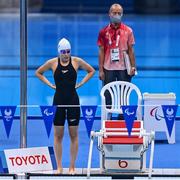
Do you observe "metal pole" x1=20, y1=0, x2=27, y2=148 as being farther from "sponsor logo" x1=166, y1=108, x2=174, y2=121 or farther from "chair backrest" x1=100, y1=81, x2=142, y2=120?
"sponsor logo" x1=166, y1=108, x2=174, y2=121

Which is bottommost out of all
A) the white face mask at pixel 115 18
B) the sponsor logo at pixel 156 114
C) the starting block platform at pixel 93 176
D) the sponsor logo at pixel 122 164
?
the starting block platform at pixel 93 176

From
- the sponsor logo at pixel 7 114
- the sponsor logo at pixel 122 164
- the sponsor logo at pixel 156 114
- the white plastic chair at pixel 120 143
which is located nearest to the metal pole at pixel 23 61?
the sponsor logo at pixel 7 114

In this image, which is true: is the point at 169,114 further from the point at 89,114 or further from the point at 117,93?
the point at 117,93

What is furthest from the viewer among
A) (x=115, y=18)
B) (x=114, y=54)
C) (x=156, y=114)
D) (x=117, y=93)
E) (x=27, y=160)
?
(x=156, y=114)

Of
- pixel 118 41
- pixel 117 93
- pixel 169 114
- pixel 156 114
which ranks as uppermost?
pixel 118 41

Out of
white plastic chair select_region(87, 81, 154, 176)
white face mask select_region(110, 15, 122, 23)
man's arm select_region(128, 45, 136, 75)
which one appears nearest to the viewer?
white plastic chair select_region(87, 81, 154, 176)

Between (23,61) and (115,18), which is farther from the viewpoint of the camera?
(115,18)

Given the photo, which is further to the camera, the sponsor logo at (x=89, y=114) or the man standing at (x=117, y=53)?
the man standing at (x=117, y=53)

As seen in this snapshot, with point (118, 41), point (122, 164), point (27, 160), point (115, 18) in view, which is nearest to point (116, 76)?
point (118, 41)

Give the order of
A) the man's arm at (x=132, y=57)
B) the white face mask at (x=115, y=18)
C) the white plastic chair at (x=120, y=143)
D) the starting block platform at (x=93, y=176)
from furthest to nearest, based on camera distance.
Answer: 1. the man's arm at (x=132, y=57)
2. the white face mask at (x=115, y=18)
3. the white plastic chair at (x=120, y=143)
4. the starting block platform at (x=93, y=176)

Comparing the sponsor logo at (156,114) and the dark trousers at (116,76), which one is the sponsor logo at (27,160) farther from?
the sponsor logo at (156,114)

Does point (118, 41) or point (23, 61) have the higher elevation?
point (118, 41)

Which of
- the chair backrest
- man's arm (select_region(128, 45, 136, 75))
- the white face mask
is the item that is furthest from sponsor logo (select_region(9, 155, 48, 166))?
the white face mask

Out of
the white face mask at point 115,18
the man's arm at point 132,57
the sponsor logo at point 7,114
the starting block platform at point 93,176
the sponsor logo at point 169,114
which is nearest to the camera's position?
the starting block platform at point 93,176
